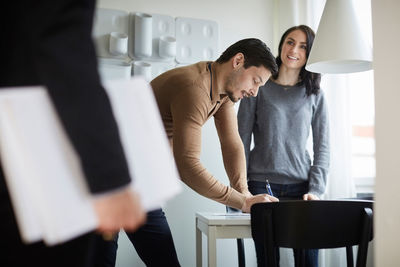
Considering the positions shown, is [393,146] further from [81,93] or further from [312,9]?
[312,9]

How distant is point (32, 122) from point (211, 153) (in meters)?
2.49

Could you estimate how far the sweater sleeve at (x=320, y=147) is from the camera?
86.7 inches

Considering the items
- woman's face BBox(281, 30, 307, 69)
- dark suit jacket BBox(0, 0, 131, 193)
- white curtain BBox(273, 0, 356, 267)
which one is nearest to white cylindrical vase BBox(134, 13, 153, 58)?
woman's face BBox(281, 30, 307, 69)

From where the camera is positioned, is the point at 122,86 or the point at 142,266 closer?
the point at 122,86

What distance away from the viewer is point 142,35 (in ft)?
9.16

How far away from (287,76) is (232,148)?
2.01 ft

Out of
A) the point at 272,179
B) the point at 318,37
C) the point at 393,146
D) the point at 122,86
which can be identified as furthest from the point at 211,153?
the point at 122,86

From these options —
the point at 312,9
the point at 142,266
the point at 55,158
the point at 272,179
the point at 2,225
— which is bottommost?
the point at 142,266

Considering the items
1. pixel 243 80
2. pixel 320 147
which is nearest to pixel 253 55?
pixel 243 80

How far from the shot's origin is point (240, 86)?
5.91ft

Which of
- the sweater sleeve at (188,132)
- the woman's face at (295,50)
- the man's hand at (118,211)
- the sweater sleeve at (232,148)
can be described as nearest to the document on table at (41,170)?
the man's hand at (118,211)

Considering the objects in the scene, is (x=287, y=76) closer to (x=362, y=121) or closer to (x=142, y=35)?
(x=362, y=121)

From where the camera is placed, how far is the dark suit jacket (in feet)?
1.78

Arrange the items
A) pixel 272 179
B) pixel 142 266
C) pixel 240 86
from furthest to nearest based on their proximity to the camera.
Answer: pixel 142 266, pixel 272 179, pixel 240 86
